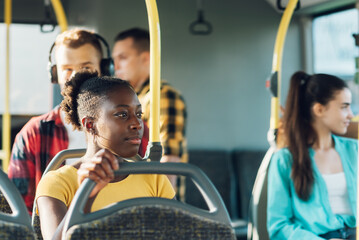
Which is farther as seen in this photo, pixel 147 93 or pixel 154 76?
pixel 147 93

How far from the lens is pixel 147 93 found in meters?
2.64

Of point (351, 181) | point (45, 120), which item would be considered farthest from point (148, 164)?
point (351, 181)

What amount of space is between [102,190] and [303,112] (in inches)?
57.2

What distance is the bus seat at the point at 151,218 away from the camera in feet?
4.25

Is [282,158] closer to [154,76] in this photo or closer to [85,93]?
[154,76]

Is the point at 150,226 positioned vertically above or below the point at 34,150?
below

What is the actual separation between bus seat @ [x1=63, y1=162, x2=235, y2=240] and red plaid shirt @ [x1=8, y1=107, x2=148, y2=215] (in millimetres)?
842

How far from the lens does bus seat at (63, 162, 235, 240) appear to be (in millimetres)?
1297

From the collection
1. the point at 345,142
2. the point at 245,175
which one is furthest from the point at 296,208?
the point at 245,175

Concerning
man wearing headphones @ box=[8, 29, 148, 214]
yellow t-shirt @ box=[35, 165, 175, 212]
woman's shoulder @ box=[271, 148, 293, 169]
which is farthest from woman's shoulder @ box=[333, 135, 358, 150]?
yellow t-shirt @ box=[35, 165, 175, 212]

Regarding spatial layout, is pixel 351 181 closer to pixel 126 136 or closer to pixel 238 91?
pixel 126 136

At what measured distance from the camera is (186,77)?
16.2ft

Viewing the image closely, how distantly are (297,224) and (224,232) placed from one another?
1.33 meters

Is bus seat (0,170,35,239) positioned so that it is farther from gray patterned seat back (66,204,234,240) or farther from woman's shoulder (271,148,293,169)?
woman's shoulder (271,148,293,169)
